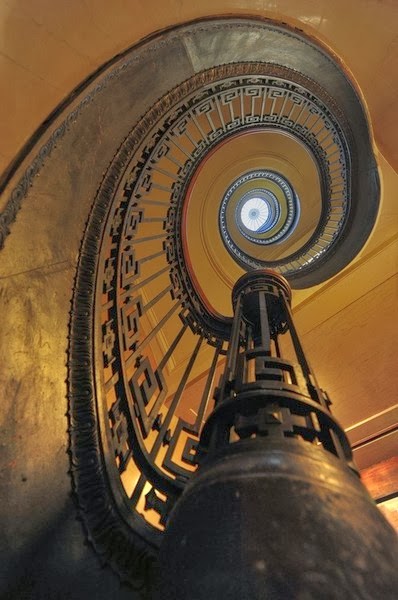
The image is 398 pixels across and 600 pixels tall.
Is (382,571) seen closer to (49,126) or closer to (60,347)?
(60,347)

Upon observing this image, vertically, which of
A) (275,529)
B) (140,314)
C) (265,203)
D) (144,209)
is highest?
(265,203)

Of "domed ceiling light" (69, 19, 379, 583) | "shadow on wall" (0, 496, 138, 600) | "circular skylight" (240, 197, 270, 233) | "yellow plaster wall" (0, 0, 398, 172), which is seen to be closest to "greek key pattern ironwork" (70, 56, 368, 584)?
"domed ceiling light" (69, 19, 379, 583)

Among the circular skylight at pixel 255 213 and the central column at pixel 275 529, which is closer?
the central column at pixel 275 529

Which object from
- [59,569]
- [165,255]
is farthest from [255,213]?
[59,569]

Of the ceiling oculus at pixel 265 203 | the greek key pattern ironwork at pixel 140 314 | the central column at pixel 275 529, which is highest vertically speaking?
the ceiling oculus at pixel 265 203

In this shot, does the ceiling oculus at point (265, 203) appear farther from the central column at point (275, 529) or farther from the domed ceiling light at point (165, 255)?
the central column at point (275, 529)

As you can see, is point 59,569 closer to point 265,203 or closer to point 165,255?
point 165,255

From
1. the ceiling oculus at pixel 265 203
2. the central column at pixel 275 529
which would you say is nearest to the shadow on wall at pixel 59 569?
the central column at pixel 275 529

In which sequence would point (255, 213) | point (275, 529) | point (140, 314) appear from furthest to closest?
point (255, 213), point (140, 314), point (275, 529)

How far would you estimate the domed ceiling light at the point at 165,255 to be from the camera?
137cm

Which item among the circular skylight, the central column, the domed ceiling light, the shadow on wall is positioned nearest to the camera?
the central column

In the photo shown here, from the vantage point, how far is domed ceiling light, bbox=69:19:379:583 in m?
1.37

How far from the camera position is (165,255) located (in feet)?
10.9

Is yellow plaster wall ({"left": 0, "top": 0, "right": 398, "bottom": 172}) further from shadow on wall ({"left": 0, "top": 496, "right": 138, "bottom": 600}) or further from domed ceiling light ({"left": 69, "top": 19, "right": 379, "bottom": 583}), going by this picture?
shadow on wall ({"left": 0, "top": 496, "right": 138, "bottom": 600})
